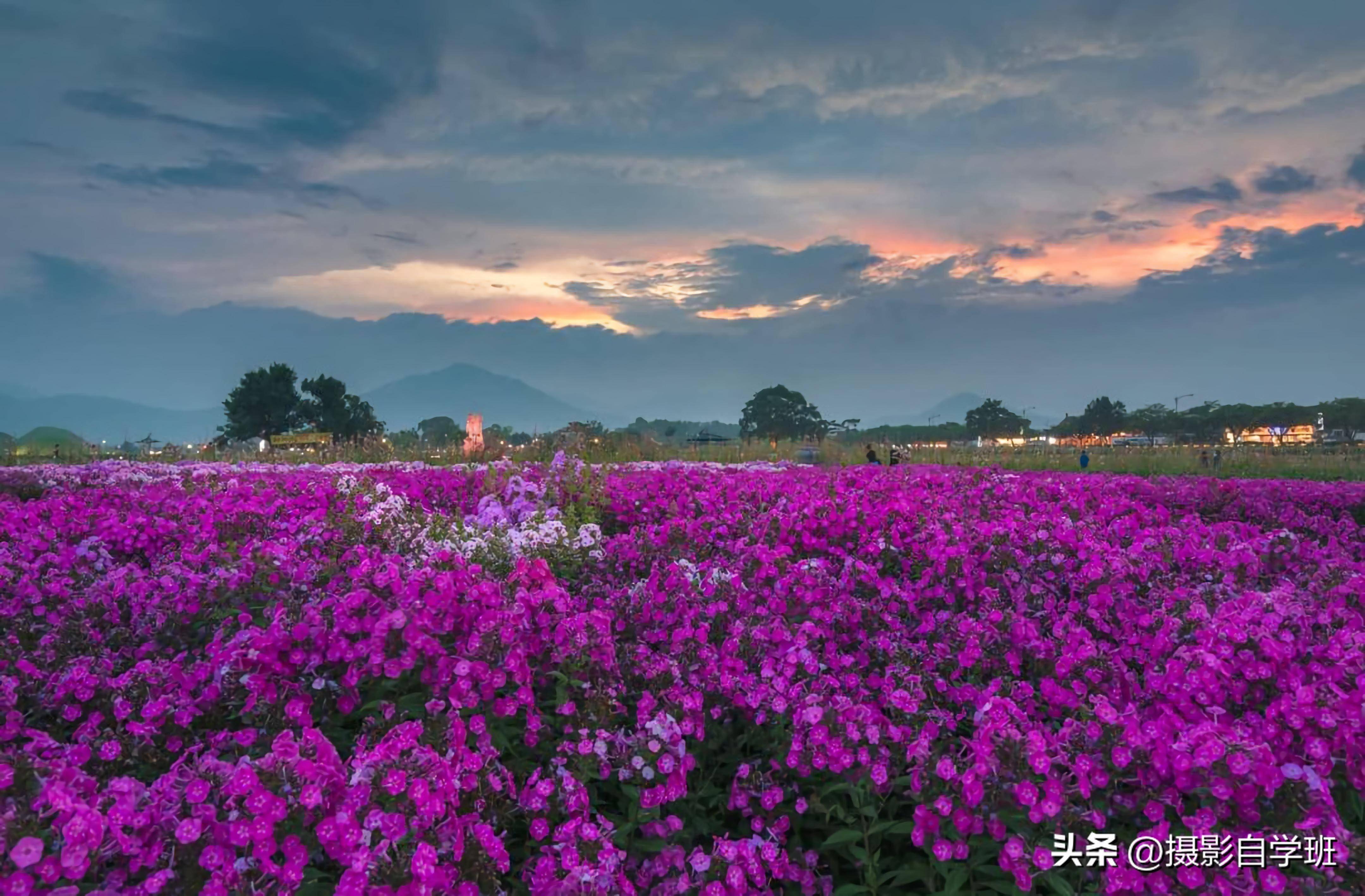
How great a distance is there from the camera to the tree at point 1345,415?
8931 centimetres

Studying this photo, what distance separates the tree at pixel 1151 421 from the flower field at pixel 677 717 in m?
103

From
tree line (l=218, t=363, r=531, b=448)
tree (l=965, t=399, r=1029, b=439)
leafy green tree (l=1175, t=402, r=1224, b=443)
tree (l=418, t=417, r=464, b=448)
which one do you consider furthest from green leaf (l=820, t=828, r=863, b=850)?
tree (l=965, t=399, r=1029, b=439)

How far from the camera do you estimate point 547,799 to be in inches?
112

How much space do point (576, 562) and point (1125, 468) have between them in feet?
76.0

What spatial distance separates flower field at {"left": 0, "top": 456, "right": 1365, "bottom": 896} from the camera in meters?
2.28

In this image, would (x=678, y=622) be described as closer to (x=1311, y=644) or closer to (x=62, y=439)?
(x=1311, y=644)

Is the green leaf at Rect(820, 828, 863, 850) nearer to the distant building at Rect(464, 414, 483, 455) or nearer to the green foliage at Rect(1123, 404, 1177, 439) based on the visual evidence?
the distant building at Rect(464, 414, 483, 455)

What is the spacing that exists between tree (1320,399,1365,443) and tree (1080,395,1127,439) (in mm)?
25852

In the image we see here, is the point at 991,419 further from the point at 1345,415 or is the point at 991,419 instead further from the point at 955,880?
the point at 955,880

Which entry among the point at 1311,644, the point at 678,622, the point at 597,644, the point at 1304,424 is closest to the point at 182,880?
the point at 597,644

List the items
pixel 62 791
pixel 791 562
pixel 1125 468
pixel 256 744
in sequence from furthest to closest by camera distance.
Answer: pixel 1125 468, pixel 791 562, pixel 256 744, pixel 62 791

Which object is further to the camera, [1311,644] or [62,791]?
[1311,644]

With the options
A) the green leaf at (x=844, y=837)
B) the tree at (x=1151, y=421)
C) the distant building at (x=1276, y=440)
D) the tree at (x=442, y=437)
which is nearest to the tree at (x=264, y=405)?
the tree at (x=442, y=437)

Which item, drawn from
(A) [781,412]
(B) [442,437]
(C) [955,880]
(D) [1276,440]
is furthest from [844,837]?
(A) [781,412]
